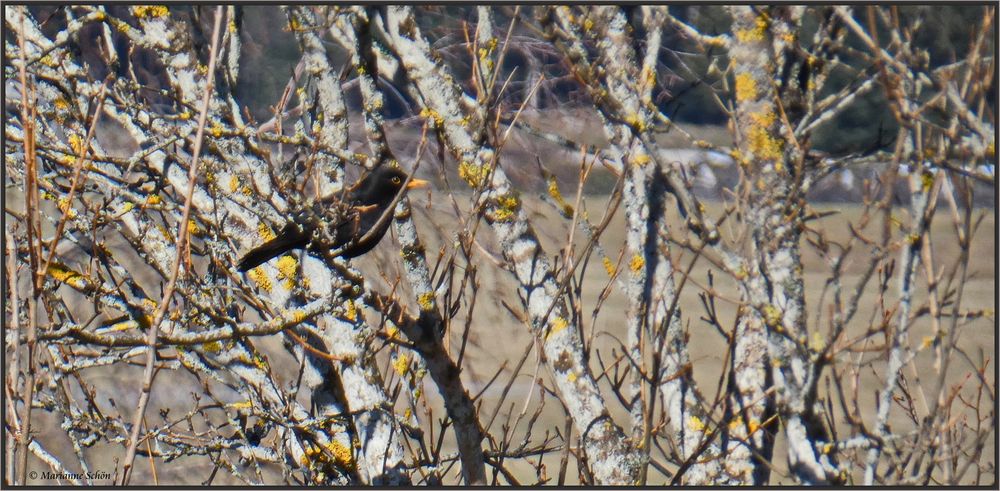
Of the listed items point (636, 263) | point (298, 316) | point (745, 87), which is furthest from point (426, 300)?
point (745, 87)

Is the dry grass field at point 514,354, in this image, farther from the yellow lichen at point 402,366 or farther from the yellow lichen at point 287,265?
the yellow lichen at point 402,366

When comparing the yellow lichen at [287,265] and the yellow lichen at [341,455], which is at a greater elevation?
the yellow lichen at [287,265]

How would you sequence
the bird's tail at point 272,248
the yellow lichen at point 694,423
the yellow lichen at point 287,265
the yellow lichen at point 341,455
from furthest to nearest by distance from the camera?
the yellow lichen at point 694,423 < the yellow lichen at point 287,265 < the yellow lichen at point 341,455 < the bird's tail at point 272,248

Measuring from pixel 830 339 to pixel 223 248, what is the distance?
2.42 meters

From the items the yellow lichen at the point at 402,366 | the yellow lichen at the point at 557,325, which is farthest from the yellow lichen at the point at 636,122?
the yellow lichen at the point at 402,366

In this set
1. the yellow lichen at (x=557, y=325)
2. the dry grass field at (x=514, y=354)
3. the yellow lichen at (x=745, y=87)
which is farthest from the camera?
the dry grass field at (x=514, y=354)

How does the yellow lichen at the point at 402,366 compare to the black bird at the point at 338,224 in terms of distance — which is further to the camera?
the yellow lichen at the point at 402,366

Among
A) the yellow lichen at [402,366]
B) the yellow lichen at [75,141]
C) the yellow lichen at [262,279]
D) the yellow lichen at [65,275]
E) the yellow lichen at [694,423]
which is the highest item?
the yellow lichen at [75,141]

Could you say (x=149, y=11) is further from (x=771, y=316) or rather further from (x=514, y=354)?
(x=514, y=354)

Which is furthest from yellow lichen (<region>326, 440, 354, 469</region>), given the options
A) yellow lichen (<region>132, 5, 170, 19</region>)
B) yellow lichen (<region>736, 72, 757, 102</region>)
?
yellow lichen (<region>736, 72, 757, 102</region>)

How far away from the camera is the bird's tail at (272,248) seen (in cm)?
343

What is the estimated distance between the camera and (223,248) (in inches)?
147

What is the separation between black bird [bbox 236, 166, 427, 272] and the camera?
9.69 ft

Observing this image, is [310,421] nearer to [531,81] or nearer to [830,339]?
[830,339]
